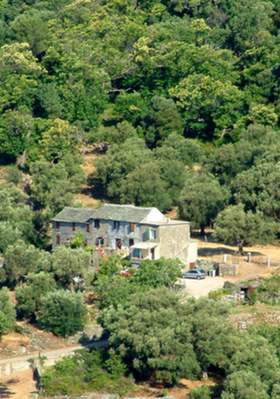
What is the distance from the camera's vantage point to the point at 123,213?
298 feet

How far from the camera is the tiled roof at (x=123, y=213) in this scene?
89500 millimetres

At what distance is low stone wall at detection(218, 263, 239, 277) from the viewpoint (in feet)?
278

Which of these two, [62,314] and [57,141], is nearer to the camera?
[62,314]

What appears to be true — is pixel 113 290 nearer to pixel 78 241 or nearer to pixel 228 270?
pixel 228 270

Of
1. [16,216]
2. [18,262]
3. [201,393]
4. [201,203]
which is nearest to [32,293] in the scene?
[18,262]

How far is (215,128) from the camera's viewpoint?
12169 centimetres

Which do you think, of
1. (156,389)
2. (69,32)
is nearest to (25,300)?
(156,389)

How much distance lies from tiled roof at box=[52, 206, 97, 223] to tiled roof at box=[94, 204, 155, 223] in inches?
39.1

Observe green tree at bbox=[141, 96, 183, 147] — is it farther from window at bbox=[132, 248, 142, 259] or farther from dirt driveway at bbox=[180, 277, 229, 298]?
dirt driveway at bbox=[180, 277, 229, 298]

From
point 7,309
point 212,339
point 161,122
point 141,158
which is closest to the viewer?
point 212,339

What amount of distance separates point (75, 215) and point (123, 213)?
5.41 meters

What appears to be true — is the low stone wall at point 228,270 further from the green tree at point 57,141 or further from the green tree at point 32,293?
the green tree at point 57,141

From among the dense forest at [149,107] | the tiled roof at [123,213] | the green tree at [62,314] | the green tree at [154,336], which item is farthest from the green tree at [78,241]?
the green tree at [154,336]

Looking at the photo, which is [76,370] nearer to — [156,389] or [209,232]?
[156,389]
